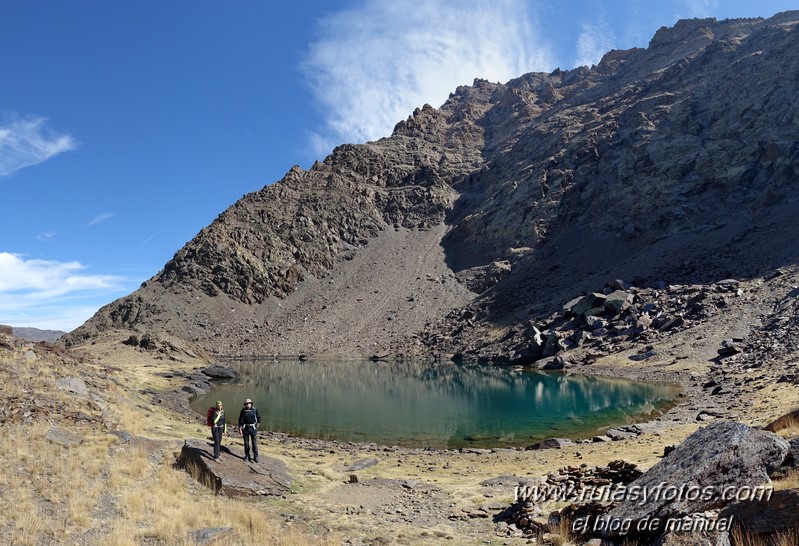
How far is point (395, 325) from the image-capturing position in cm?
10688

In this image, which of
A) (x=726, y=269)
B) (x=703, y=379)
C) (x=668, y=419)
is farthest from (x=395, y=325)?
(x=668, y=419)

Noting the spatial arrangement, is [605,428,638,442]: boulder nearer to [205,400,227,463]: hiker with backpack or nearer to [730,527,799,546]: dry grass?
[730,527,799,546]: dry grass

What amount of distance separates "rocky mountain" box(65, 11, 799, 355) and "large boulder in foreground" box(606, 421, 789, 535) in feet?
232

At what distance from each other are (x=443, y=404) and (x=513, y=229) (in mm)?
86366

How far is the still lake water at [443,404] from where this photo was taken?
32.0 metres

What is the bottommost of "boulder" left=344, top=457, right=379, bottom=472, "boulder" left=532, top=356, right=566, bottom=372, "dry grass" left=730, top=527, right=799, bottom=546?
"boulder" left=344, top=457, right=379, bottom=472

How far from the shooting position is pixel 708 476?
27.6 ft

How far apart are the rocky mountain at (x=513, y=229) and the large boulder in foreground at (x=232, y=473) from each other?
69.6 metres

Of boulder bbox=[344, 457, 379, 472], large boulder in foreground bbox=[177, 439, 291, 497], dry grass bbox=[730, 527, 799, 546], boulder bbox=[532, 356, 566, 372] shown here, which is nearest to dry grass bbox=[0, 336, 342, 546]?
large boulder in foreground bbox=[177, 439, 291, 497]

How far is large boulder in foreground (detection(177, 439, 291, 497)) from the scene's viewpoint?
14742mm

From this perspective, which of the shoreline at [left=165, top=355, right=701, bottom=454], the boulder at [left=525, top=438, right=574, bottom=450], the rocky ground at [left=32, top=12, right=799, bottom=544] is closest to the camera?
the rocky ground at [left=32, top=12, right=799, bottom=544]

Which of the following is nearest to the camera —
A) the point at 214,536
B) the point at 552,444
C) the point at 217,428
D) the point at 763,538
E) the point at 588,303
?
the point at 763,538

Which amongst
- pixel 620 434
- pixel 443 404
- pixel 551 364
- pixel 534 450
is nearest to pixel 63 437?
pixel 534 450

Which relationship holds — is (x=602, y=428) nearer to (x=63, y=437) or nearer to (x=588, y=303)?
(x=63, y=437)
